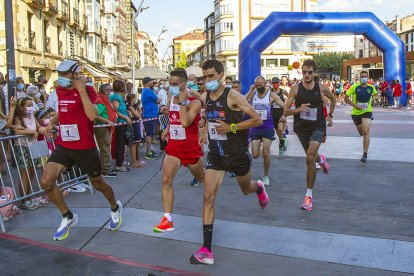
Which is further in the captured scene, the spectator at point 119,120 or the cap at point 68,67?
the spectator at point 119,120

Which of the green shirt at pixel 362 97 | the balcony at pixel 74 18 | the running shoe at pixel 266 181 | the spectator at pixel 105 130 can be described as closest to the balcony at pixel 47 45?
the balcony at pixel 74 18

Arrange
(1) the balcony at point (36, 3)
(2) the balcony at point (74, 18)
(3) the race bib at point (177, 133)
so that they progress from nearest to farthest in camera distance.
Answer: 1. (3) the race bib at point (177, 133)
2. (1) the balcony at point (36, 3)
3. (2) the balcony at point (74, 18)

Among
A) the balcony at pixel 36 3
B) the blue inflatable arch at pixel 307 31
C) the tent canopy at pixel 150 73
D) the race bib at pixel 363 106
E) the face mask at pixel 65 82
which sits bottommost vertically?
the race bib at pixel 363 106

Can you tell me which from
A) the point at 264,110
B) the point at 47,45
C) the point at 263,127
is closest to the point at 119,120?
the point at 264,110

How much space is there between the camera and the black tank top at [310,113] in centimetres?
654

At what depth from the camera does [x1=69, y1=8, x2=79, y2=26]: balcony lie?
36.1m

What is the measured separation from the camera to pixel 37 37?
28828 mm

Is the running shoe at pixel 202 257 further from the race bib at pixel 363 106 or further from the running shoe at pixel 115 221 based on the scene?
the race bib at pixel 363 106

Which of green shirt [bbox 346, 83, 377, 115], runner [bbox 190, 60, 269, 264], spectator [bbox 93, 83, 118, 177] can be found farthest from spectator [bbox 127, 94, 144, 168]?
runner [bbox 190, 60, 269, 264]

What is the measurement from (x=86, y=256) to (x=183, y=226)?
4.27ft

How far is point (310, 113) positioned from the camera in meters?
6.54

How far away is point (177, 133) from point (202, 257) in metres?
1.81

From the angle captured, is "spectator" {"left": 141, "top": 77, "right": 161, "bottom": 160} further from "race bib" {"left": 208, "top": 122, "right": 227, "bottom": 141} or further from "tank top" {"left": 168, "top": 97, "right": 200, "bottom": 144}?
"race bib" {"left": 208, "top": 122, "right": 227, "bottom": 141}

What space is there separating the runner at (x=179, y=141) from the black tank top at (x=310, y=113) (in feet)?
5.06
